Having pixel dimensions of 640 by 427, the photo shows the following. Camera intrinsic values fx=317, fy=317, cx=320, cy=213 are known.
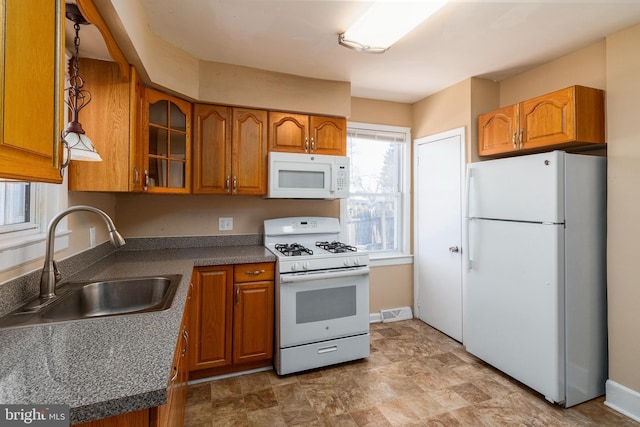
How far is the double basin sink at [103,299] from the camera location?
1.22m

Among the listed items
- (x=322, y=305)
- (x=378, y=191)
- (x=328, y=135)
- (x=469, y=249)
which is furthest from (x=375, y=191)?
(x=322, y=305)

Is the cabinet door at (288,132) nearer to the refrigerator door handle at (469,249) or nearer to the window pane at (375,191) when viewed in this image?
the window pane at (375,191)

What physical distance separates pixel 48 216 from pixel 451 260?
3054 mm

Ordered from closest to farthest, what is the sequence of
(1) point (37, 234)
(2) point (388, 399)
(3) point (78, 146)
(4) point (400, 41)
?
(3) point (78, 146) < (1) point (37, 234) < (2) point (388, 399) < (4) point (400, 41)

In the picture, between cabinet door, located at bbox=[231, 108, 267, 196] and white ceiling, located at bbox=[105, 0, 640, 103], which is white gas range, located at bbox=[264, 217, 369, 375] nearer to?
cabinet door, located at bbox=[231, 108, 267, 196]

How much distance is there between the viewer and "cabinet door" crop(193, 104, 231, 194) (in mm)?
2529

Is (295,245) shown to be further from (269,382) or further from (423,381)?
(423,381)

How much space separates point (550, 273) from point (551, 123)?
106 cm

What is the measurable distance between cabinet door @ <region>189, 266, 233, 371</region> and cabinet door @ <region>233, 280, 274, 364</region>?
6 cm

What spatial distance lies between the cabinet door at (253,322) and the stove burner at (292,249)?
0.26m

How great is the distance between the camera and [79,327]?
106 centimetres

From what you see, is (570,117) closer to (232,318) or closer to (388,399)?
(388,399)

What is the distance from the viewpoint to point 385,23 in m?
1.89

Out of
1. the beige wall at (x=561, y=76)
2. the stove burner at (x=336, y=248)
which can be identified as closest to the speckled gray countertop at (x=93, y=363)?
the stove burner at (x=336, y=248)
